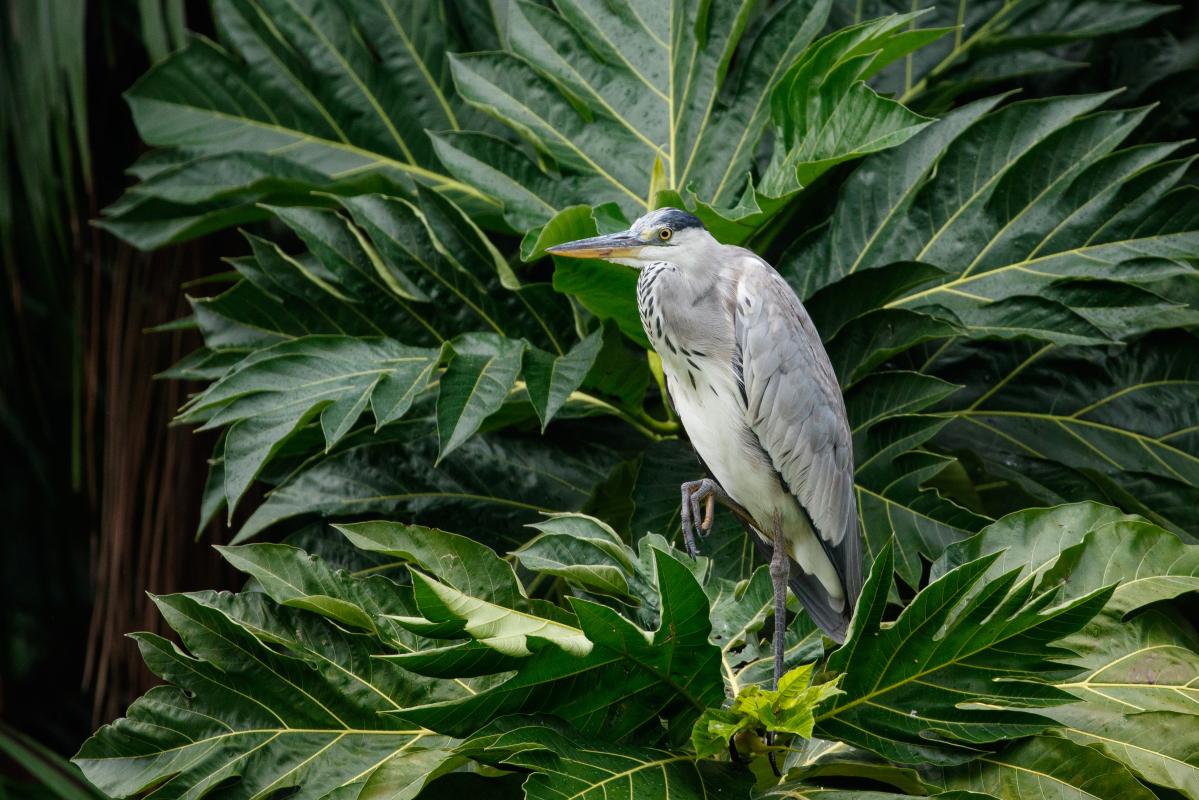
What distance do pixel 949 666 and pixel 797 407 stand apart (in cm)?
39

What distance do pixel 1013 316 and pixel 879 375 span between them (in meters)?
0.20

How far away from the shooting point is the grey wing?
144 cm

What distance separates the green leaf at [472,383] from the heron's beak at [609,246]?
0.20 metres

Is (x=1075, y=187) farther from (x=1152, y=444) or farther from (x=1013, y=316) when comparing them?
(x=1152, y=444)

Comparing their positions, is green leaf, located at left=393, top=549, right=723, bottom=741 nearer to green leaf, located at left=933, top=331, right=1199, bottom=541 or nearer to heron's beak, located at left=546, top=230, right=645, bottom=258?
heron's beak, located at left=546, top=230, right=645, bottom=258

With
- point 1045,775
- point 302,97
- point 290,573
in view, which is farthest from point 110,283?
point 1045,775

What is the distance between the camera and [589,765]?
3.75 feet

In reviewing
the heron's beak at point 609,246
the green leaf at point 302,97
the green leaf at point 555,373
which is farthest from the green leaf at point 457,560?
the green leaf at point 302,97

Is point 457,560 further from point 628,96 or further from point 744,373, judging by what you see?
point 628,96

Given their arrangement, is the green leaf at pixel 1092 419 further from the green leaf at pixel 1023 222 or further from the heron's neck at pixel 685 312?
the heron's neck at pixel 685 312

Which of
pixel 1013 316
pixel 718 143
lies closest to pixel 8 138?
pixel 718 143

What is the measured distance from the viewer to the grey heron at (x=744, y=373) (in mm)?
1436

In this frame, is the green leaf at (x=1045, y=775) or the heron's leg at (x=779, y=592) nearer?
the green leaf at (x=1045, y=775)

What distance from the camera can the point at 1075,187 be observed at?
5.56ft
